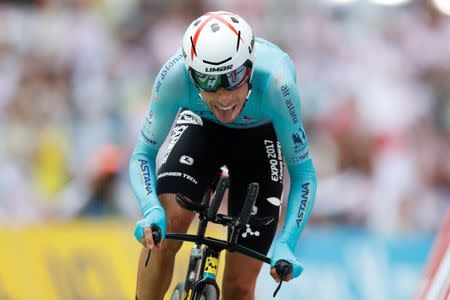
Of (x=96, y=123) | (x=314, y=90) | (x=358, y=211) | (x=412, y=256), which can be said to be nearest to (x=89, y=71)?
(x=96, y=123)

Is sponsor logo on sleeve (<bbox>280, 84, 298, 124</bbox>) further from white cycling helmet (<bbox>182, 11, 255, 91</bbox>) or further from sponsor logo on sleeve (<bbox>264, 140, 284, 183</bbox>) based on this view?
sponsor logo on sleeve (<bbox>264, 140, 284, 183</bbox>)

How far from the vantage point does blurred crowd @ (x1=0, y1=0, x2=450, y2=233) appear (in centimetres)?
1176

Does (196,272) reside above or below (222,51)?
below

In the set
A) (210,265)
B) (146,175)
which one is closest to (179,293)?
(210,265)

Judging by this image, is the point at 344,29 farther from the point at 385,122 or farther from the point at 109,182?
the point at 109,182

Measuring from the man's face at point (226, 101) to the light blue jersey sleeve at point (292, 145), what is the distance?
296 mm

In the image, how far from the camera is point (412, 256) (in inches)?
422

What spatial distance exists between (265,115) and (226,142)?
36cm

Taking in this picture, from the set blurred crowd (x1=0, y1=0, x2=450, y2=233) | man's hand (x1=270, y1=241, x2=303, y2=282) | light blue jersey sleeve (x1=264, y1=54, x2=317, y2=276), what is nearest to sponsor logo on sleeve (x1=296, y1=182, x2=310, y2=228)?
light blue jersey sleeve (x1=264, y1=54, x2=317, y2=276)

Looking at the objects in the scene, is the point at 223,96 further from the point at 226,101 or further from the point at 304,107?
the point at 304,107

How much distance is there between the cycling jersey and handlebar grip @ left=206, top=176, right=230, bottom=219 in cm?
54

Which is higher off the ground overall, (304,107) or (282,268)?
(282,268)

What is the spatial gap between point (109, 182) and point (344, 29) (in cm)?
434

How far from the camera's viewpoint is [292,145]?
6.11 meters
